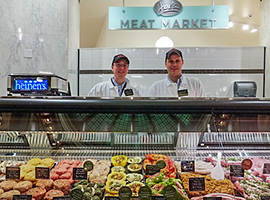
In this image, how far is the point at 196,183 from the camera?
1617 millimetres

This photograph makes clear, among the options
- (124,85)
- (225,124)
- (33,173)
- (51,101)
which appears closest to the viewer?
(51,101)

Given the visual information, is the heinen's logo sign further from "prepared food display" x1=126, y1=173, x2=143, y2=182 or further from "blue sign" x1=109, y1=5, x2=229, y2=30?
"prepared food display" x1=126, y1=173, x2=143, y2=182

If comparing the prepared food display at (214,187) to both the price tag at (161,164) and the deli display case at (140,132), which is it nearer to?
the deli display case at (140,132)

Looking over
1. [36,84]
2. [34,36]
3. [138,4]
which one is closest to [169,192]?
[36,84]

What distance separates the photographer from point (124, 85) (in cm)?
395

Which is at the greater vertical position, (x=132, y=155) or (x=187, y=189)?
(x=132, y=155)

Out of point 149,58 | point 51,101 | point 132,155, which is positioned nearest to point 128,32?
point 149,58

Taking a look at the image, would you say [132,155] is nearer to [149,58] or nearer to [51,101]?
[51,101]

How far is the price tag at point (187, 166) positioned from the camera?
171cm

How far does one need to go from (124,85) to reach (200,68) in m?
2.50

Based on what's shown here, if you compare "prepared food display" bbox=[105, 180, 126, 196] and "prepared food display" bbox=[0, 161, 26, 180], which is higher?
"prepared food display" bbox=[0, 161, 26, 180]

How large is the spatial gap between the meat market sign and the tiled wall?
1.98 ft

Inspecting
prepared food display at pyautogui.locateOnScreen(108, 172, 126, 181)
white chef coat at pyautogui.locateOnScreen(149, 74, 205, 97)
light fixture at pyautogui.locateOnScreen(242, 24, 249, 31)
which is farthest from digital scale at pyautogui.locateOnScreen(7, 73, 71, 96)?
light fixture at pyautogui.locateOnScreen(242, 24, 249, 31)

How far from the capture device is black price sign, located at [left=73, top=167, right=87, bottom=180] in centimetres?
171
